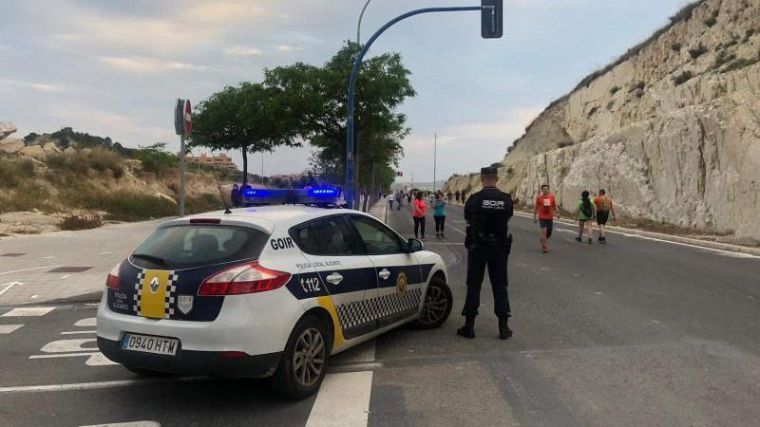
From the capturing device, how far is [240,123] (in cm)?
2912

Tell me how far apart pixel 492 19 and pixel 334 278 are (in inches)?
433

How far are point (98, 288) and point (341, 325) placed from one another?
218 inches

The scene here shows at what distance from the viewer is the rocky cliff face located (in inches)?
870

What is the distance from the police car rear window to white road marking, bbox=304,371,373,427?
118cm

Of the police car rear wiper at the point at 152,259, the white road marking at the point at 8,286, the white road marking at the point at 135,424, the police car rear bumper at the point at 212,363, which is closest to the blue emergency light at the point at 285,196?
the police car rear wiper at the point at 152,259

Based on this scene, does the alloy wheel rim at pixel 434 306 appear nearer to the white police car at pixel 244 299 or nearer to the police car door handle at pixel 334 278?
the white police car at pixel 244 299

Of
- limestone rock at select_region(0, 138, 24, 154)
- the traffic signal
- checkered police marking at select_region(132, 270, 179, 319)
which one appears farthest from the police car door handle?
limestone rock at select_region(0, 138, 24, 154)

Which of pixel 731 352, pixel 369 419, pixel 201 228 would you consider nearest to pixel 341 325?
pixel 369 419

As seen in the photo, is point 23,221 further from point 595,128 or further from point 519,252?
point 595,128

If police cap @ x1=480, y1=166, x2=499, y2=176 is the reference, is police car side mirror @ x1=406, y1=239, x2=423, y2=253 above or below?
below

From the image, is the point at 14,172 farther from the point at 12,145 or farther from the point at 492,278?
the point at 492,278

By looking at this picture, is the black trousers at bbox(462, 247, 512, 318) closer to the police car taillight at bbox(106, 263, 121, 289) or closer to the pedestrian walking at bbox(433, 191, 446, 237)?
the police car taillight at bbox(106, 263, 121, 289)

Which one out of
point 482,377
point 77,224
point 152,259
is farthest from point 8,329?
point 77,224

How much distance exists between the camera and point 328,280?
16.0 feet
